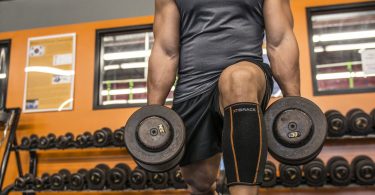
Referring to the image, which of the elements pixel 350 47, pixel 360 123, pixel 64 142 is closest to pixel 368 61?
pixel 350 47

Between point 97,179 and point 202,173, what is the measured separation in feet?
8.49

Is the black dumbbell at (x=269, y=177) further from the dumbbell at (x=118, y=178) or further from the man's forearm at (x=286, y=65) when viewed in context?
the man's forearm at (x=286, y=65)

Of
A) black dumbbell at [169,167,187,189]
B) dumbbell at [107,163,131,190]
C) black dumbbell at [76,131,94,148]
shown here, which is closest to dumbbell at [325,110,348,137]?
black dumbbell at [169,167,187,189]

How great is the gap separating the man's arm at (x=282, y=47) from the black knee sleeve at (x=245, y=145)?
0.91 feet

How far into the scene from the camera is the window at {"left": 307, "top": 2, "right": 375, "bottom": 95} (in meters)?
3.90

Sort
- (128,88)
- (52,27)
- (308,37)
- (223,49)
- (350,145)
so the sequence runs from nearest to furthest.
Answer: (223,49) → (350,145) → (308,37) → (128,88) → (52,27)

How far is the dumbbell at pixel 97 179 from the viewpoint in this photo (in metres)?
3.73

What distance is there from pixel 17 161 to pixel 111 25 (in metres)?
1.78

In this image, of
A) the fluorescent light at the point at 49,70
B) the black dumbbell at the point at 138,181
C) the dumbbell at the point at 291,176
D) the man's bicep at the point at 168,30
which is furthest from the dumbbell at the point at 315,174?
the fluorescent light at the point at 49,70

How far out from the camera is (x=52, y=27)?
473 centimetres

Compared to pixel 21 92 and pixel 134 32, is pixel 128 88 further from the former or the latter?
pixel 21 92

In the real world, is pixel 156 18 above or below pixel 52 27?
below

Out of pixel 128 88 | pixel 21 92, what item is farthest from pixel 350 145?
pixel 21 92

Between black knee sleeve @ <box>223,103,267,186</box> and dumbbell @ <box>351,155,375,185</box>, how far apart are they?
2711mm
